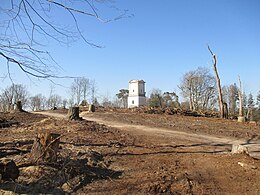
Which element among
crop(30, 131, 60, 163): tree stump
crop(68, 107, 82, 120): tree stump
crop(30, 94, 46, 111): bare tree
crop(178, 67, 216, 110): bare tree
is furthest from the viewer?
crop(30, 94, 46, 111): bare tree

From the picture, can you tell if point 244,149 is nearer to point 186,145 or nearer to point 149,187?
point 186,145

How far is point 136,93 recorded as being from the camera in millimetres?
51531

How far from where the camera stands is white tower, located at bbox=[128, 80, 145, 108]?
167 ft

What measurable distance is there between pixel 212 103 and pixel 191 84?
284 inches

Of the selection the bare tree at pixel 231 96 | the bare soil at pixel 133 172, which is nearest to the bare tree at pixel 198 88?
the bare tree at pixel 231 96

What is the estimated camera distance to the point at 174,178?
13.7 feet

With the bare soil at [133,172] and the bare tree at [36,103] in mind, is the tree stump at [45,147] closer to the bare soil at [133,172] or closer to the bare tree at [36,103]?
the bare soil at [133,172]

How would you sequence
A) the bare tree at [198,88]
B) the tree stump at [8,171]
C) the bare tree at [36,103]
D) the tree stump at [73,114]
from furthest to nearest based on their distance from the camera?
the bare tree at [36,103] → the bare tree at [198,88] → the tree stump at [73,114] → the tree stump at [8,171]

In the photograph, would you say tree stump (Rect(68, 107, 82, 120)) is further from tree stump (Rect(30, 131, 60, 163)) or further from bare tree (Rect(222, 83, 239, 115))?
bare tree (Rect(222, 83, 239, 115))

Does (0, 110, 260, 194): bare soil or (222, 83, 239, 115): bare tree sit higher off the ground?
Result: (222, 83, 239, 115): bare tree

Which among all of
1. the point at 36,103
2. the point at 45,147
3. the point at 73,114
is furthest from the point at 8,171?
the point at 36,103

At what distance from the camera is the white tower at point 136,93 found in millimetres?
50847

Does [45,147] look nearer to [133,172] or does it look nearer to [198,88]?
[133,172]

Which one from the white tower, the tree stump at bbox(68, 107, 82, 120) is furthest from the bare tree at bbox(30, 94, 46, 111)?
the tree stump at bbox(68, 107, 82, 120)
